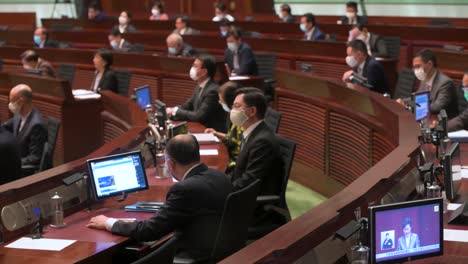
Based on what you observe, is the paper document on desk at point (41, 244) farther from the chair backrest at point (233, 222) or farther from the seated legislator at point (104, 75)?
the seated legislator at point (104, 75)

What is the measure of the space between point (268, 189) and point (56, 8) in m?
17.9

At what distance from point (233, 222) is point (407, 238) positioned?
115 cm

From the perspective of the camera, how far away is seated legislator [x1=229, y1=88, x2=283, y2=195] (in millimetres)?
6236

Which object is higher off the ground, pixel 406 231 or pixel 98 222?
pixel 406 231

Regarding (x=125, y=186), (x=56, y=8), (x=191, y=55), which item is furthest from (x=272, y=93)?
(x=56, y=8)

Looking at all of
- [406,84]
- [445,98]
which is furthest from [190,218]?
[406,84]

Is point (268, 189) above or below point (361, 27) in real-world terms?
below

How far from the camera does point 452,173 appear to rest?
16.8 feet

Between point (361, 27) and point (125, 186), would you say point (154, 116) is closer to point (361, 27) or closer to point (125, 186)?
point (125, 186)

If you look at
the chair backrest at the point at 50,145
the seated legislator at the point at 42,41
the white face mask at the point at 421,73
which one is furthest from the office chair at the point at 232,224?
the seated legislator at the point at 42,41

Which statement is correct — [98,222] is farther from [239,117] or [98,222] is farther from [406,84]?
[406,84]

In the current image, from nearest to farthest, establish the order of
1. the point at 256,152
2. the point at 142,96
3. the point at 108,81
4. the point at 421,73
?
the point at 256,152 < the point at 421,73 < the point at 142,96 < the point at 108,81

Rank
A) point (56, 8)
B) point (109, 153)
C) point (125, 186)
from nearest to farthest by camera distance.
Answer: point (125, 186) < point (109, 153) < point (56, 8)

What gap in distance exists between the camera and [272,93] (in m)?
11.0
